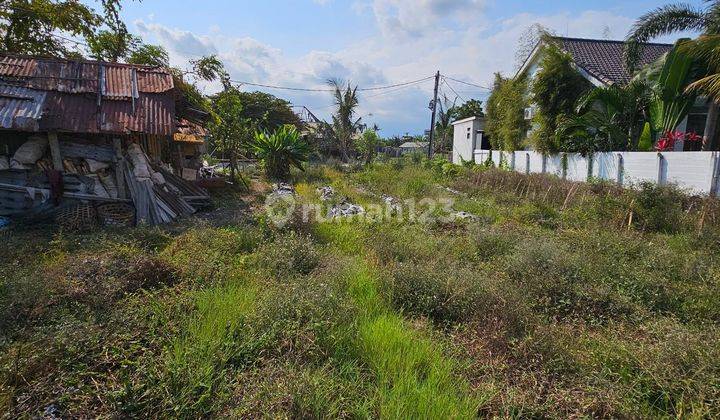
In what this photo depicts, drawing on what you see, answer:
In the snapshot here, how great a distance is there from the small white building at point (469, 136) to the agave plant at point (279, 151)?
30.7 feet

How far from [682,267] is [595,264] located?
1.04 meters

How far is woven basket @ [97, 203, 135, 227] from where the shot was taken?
22.8 ft

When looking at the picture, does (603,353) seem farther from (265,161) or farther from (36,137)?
(265,161)

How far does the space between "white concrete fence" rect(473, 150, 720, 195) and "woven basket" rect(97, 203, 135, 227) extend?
10.8m

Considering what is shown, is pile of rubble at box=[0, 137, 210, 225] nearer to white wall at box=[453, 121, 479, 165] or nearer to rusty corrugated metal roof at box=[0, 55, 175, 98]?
rusty corrugated metal roof at box=[0, 55, 175, 98]

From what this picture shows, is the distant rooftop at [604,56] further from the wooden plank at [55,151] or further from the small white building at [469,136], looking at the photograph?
the wooden plank at [55,151]

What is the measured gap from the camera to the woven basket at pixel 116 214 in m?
6.95

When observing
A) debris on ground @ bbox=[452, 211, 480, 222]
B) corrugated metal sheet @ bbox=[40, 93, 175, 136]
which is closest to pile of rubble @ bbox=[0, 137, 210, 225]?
corrugated metal sheet @ bbox=[40, 93, 175, 136]

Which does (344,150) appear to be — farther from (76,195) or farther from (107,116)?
(76,195)

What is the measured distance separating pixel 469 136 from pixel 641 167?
42.0 ft

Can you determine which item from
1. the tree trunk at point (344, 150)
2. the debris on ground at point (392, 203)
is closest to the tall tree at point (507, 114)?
the debris on ground at point (392, 203)

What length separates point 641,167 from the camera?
916 cm

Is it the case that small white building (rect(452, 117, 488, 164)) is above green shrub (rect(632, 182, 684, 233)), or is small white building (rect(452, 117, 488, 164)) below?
above

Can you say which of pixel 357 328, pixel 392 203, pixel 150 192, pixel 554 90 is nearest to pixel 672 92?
pixel 554 90
